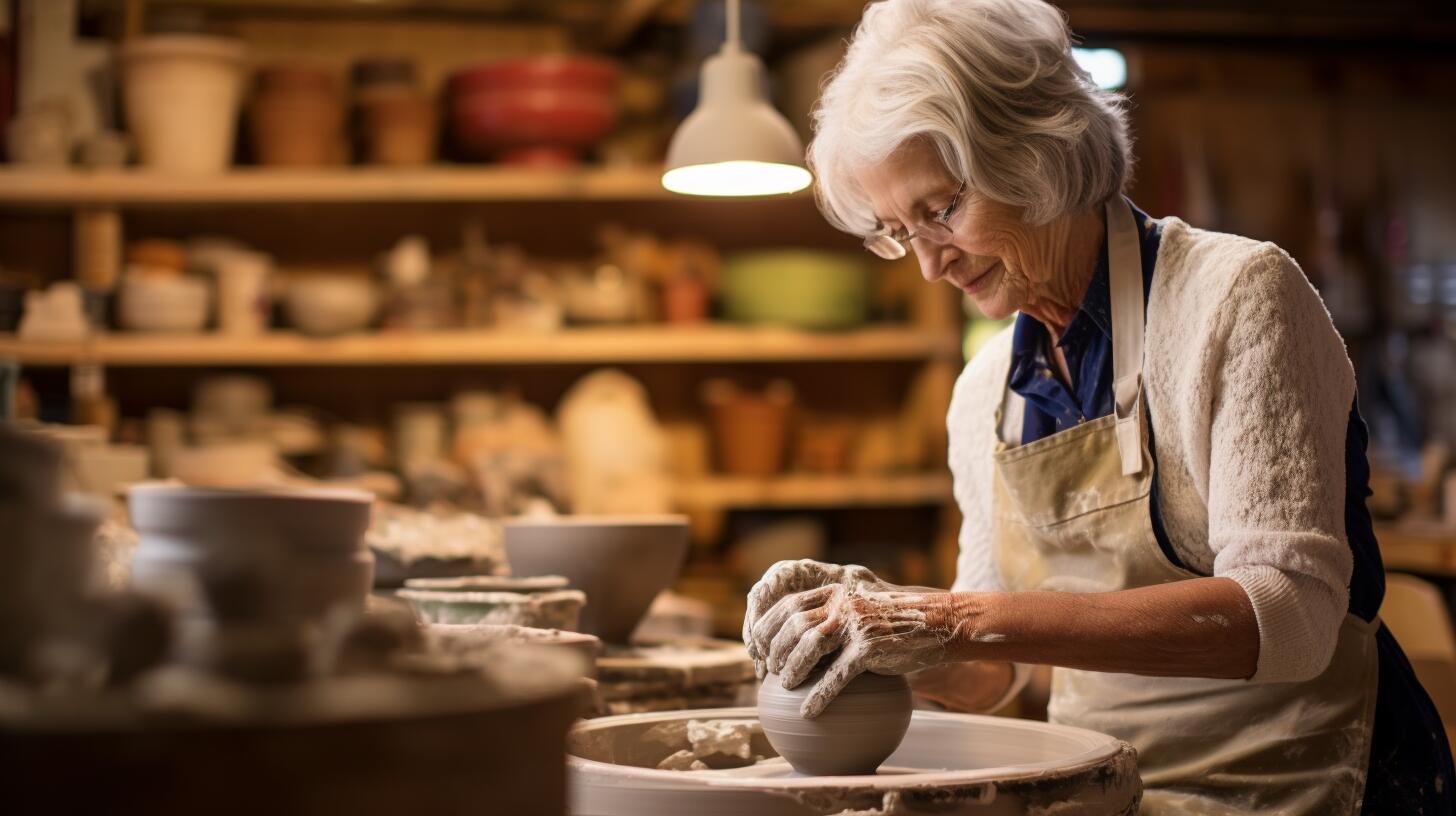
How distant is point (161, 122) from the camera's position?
423 cm

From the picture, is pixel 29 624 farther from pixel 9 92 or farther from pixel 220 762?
pixel 9 92

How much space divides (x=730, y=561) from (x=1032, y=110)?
9.90 feet

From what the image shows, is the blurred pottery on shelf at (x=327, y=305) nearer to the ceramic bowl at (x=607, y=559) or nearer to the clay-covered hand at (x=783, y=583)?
the ceramic bowl at (x=607, y=559)

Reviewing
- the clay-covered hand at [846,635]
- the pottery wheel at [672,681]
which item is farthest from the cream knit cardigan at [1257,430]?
the pottery wheel at [672,681]

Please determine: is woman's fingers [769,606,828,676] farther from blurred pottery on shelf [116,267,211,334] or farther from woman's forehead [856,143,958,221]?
blurred pottery on shelf [116,267,211,334]

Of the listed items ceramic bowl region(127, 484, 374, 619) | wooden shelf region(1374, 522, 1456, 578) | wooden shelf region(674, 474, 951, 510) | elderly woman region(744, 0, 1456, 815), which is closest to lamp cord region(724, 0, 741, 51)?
elderly woman region(744, 0, 1456, 815)

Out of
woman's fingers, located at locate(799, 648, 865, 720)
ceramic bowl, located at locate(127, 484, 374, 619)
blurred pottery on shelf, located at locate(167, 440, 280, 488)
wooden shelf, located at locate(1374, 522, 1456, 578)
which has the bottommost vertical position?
wooden shelf, located at locate(1374, 522, 1456, 578)

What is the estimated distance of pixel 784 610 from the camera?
1.32 meters

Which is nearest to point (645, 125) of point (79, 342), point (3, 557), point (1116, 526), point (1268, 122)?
point (79, 342)

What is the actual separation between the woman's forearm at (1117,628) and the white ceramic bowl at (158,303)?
342cm

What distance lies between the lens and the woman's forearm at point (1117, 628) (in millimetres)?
1343

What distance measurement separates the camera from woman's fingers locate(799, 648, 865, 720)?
4.16ft

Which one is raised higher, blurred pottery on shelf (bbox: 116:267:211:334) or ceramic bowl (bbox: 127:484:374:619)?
blurred pottery on shelf (bbox: 116:267:211:334)

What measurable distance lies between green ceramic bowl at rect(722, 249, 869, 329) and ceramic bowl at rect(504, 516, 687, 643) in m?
2.44
